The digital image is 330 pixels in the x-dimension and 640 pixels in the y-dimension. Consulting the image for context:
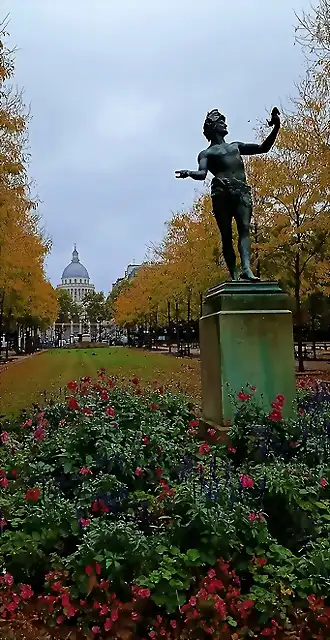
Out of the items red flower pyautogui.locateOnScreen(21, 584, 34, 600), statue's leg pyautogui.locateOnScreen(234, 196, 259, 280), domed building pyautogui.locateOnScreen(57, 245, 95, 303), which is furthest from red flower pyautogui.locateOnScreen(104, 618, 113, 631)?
domed building pyautogui.locateOnScreen(57, 245, 95, 303)

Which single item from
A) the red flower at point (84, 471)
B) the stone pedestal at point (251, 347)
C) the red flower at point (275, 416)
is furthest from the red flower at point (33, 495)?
the stone pedestal at point (251, 347)

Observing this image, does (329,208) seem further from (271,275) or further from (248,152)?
(248,152)

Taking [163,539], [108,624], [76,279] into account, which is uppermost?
[76,279]

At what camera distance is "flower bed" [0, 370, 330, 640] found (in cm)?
324

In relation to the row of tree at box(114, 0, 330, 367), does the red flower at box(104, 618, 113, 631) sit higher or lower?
lower

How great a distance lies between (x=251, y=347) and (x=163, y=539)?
3288mm

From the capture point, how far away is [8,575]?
136 inches

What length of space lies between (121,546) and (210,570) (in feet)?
1.71

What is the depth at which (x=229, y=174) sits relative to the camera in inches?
281

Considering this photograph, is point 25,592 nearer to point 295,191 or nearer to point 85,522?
point 85,522

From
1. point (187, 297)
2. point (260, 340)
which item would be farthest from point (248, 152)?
point (187, 297)

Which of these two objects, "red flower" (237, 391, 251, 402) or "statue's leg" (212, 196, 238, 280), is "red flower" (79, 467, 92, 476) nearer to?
"red flower" (237, 391, 251, 402)

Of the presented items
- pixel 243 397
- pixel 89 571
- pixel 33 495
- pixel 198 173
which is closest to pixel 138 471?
pixel 33 495

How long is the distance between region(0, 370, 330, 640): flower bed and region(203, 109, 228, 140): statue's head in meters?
3.62
